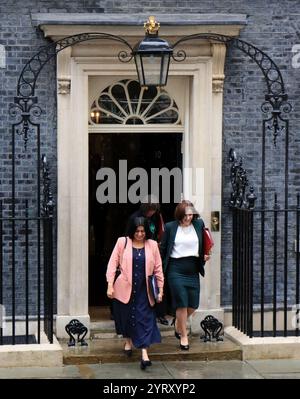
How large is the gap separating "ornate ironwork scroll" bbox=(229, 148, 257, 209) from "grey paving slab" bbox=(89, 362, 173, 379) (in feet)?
6.58

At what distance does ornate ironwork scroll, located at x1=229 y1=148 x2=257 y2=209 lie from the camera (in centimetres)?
1114

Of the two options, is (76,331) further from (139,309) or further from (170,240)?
(170,240)

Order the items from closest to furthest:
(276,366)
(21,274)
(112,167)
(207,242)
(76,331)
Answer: (276,366) < (207,242) < (76,331) < (21,274) < (112,167)

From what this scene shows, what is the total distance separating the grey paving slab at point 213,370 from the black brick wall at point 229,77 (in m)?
1.28

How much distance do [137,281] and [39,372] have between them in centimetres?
137

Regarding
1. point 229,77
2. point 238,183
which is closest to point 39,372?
point 238,183

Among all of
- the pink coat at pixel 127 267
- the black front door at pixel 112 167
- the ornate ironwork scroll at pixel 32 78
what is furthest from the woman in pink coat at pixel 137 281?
the black front door at pixel 112 167

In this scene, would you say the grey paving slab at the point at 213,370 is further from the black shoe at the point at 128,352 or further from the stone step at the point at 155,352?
the black shoe at the point at 128,352

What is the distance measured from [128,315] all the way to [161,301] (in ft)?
1.24

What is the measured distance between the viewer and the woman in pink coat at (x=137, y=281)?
34.2 ft

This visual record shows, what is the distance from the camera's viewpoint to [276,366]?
34.7ft

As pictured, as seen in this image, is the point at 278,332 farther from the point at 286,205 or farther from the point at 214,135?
the point at 214,135

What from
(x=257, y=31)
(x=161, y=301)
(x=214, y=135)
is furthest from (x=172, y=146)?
(x=161, y=301)

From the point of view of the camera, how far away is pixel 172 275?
427 inches
